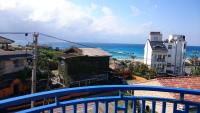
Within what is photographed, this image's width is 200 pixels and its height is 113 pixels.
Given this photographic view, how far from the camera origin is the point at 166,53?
203ft

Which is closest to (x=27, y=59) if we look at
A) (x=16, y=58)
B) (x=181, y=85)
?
(x=16, y=58)

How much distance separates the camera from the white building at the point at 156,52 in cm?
6072

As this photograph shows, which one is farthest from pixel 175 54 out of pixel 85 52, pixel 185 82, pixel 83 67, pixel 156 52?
pixel 185 82

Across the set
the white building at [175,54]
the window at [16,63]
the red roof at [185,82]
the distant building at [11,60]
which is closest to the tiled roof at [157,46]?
the white building at [175,54]

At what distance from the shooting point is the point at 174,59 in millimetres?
64688

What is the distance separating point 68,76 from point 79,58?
95.0 inches

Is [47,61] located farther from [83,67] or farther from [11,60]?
[11,60]

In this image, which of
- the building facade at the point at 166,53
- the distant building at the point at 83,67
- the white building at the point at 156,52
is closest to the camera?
the distant building at the point at 83,67

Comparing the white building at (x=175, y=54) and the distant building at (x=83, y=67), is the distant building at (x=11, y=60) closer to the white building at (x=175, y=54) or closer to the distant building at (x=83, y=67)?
the distant building at (x=83, y=67)

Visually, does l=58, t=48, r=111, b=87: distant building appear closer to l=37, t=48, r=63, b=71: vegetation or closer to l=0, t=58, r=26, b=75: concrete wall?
l=37, t=48, r=63, b=71: vegetation

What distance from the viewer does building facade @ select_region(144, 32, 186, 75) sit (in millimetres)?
61125

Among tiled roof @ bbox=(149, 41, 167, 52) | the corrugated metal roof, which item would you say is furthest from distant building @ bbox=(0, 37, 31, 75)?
tiled roof @ bbox=(149, 41, 167, 52)

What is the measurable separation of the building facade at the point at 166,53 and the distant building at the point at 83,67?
25.7 m

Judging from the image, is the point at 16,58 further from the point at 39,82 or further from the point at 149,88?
the point at 149,88
